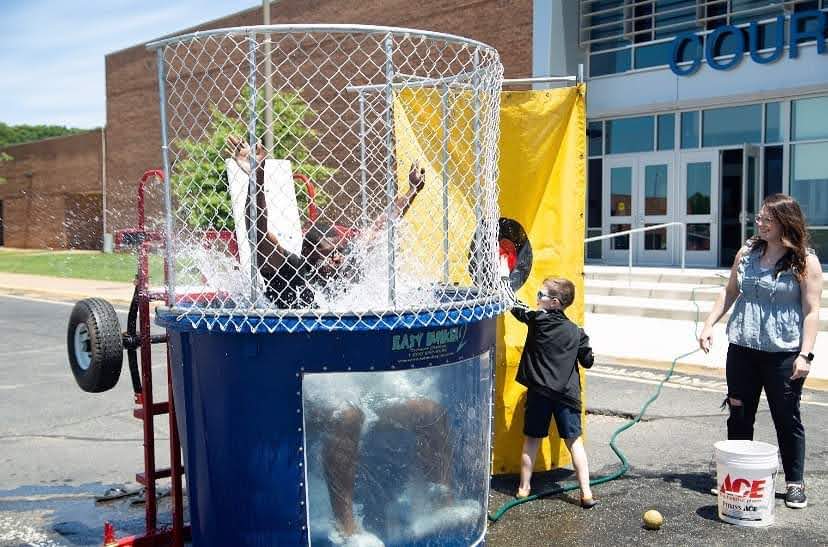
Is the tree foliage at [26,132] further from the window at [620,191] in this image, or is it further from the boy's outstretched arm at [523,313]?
the boy's outstretched arm at [523,313]

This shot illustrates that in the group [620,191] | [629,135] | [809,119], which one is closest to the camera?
[809,119]

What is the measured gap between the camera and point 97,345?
4.23 m

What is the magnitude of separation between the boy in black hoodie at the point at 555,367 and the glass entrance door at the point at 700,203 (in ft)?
48.4

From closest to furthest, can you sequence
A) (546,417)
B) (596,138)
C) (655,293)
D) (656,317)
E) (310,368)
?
(310,368), (546,417), (656,317), (655,293), (596,138)

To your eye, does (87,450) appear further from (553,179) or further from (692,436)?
(692,436)

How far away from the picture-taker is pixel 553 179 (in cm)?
513

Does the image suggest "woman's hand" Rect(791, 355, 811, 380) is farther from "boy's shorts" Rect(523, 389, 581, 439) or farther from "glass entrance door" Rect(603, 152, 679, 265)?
"glass entrance door" Rect(603, 152, 679, 265)

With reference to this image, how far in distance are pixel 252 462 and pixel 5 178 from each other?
1958 inches

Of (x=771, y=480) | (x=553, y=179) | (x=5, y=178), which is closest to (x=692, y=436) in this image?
(x=771, y=480)

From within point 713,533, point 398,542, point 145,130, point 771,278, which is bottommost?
point 713,533

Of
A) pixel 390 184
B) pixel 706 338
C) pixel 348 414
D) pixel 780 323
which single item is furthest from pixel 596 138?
pixel 348 414

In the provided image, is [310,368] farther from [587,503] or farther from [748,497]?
[748,497]

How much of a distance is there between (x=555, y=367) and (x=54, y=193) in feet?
143

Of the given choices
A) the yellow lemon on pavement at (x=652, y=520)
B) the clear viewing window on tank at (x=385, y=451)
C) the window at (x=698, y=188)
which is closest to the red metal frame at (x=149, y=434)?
the clear viewing window on tank at (x=385, y=451)
